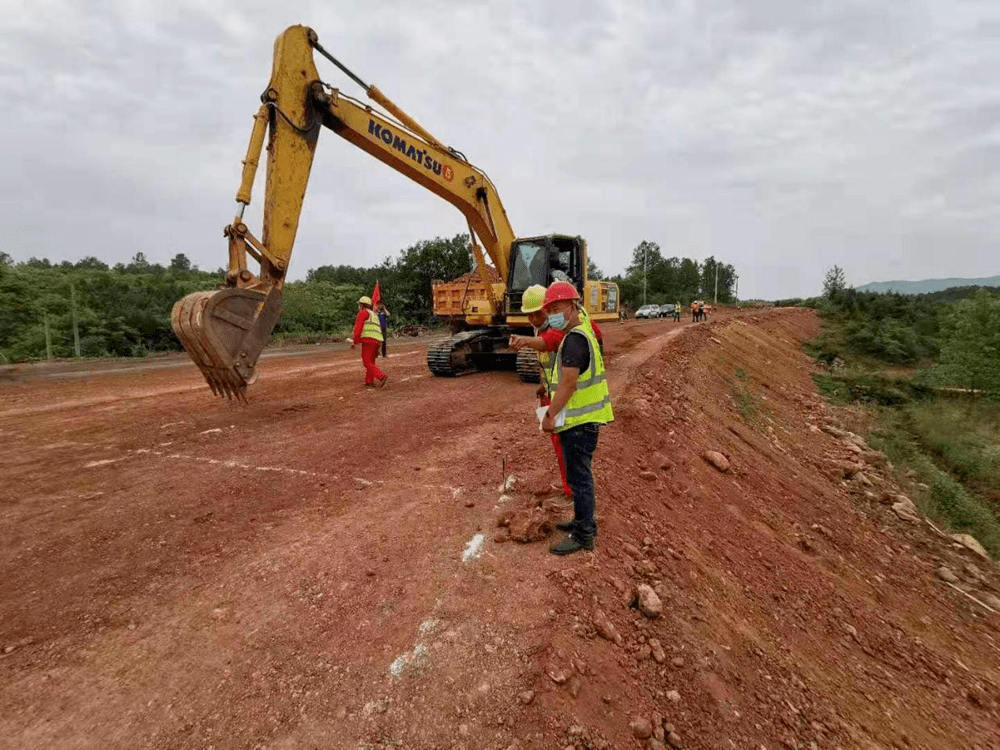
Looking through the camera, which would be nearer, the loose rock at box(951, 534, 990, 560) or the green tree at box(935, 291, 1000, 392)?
the loose rock at box(951, 534, 990, 560)

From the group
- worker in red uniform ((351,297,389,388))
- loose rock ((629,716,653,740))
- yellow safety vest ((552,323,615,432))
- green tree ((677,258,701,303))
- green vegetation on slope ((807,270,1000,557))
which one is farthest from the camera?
Answer: green tree ((677,258,701,303))

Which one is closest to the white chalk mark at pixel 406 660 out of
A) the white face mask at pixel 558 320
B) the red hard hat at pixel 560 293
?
the white face mask at pixel 558 320

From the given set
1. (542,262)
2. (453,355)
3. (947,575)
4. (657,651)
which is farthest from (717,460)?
(453,355)

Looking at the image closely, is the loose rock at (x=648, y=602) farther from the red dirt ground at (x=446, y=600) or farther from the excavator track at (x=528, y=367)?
the excavator track at (x=528, y=367)

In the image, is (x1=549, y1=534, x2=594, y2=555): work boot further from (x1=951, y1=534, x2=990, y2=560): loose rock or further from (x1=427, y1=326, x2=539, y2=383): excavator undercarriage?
(x1=427, y1=326, x2=539, y2=383): excavator undercarriage

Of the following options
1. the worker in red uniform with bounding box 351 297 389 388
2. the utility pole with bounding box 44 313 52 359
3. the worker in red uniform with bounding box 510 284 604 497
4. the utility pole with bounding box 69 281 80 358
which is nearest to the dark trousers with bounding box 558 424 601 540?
the worker in red uniform with bounding box 510 284 604 497

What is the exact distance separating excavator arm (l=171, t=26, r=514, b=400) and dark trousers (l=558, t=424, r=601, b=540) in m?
4.64

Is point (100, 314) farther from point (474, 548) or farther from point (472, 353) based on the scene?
point (474, 548)

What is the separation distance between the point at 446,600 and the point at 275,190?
5912mm

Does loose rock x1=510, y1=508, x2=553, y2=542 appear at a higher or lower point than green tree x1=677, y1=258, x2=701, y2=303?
lower

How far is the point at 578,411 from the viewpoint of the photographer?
11.6 ft

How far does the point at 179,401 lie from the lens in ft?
30.5

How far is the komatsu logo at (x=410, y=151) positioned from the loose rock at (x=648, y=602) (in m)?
7.22

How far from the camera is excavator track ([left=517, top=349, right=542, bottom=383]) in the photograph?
920 cm
